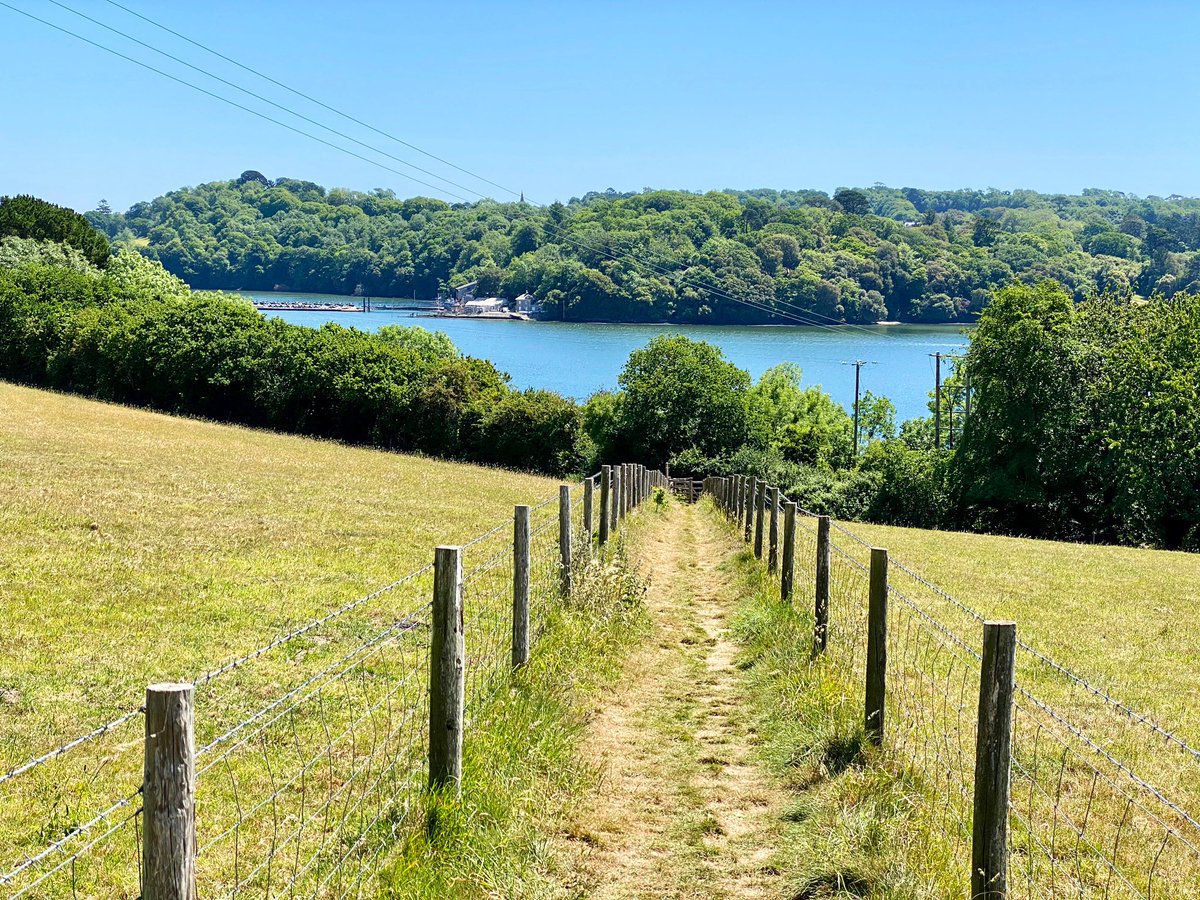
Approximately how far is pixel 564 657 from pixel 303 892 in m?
4.37

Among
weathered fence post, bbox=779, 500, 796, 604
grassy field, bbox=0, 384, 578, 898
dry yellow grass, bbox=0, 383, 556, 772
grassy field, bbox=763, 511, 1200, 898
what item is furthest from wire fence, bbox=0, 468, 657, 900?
grassy field, bbox=763, 511, 1200, 898

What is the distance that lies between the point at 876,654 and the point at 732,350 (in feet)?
520

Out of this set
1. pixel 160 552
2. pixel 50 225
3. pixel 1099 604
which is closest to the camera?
pixel 160 552

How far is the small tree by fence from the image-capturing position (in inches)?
202

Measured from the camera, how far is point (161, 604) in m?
13.8

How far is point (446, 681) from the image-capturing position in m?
6.16

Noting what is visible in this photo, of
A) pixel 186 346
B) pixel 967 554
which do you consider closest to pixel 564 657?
pixel 967 554

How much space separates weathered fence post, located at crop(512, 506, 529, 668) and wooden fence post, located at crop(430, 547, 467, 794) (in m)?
2.14

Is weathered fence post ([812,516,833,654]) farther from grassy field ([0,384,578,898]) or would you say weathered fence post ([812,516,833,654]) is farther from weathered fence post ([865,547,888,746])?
grassy field ([0,384,578,898])

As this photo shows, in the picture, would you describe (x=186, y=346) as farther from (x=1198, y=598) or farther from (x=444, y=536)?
(x=1198, y=598)

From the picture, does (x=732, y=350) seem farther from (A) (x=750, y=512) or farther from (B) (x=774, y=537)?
(B) (x=774, y=537)

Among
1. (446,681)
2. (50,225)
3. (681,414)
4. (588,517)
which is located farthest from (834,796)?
(50,225)

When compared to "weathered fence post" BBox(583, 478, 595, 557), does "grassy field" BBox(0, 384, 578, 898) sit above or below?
below

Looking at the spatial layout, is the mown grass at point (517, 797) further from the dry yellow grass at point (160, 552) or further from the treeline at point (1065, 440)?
the treeline at point (1065, 440)
